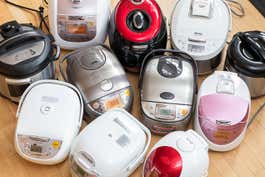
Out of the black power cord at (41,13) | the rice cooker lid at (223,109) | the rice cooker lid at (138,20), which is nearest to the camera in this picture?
the rice cooker lid at (223,109)

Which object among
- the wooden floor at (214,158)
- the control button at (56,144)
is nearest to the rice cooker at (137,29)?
the wooden floor at (214,158)

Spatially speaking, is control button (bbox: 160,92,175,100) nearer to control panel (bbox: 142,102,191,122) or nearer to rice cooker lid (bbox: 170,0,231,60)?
control panel (bbox: 142,102,191,122)

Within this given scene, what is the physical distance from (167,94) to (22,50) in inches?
14.8

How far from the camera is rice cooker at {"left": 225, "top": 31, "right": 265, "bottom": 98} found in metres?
1.12

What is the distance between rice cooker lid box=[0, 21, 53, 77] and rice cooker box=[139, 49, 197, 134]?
0.83 ft

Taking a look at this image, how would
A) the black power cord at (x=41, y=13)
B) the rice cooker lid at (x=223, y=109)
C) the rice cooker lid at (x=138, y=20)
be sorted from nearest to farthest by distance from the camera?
the rice cooker lid at (x=223, y=109) → the rice cooker lid at (x=138, y=20) → the black power cord at (x=41, y=13)

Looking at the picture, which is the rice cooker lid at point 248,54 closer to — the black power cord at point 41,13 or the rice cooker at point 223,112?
the rice cooker at point 223,112

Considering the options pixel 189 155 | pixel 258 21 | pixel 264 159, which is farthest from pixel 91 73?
pixel 258 21

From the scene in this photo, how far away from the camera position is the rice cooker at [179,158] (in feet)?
3.10

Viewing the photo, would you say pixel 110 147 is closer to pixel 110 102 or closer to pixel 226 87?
pixel 110 102

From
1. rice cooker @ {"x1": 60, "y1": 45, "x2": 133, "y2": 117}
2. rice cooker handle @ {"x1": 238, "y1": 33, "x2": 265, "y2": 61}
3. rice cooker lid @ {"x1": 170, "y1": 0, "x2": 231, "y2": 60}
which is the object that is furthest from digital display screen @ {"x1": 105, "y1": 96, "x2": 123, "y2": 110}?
rice cooker handle @ {"x1": 238, "y1": 33, "x2": 265, "y2": 61}

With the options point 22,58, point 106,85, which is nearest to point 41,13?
point 22,58

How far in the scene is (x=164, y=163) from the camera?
95cm

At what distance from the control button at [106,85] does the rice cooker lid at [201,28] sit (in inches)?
8.2
